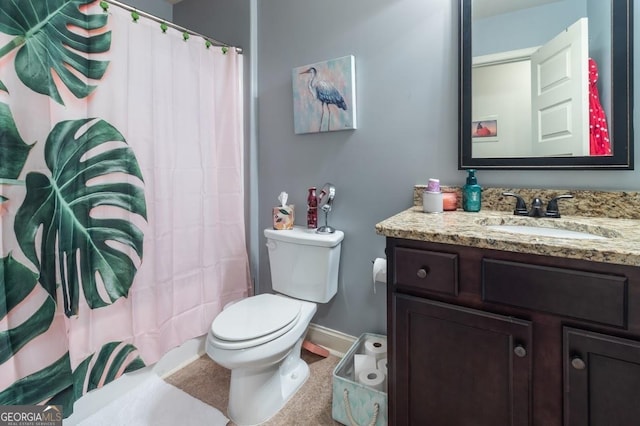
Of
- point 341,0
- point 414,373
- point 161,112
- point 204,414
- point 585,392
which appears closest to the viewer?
point 585,392

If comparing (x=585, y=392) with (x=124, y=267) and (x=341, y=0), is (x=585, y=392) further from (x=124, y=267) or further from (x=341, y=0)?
(x=341, y=0)

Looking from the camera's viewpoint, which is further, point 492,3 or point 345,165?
point 345,165

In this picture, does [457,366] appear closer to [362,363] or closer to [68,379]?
[362,363]

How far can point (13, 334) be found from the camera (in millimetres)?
1145

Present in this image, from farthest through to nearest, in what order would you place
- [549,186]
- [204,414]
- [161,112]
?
[161,112]
[204,414]
[549,186]

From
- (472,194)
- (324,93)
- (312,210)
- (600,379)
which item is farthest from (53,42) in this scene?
(600,379)

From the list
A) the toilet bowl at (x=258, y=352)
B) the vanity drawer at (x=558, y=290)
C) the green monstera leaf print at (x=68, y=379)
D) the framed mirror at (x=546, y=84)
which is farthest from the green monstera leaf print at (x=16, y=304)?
the framed mirror at (x=546, y=84)

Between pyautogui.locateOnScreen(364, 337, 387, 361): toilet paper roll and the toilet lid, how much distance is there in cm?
39

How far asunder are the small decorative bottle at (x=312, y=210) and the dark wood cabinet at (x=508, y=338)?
29.7 inches

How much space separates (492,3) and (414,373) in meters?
1.51

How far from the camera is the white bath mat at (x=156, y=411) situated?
1.38 m

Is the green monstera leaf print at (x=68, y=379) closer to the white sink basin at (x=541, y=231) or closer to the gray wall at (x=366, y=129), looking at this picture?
the gray wall at (x=366, y=129)

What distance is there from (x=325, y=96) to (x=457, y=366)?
1.39 meters

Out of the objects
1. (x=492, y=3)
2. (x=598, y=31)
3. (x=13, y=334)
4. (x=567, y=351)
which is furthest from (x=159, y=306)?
(x=598, y=31)
